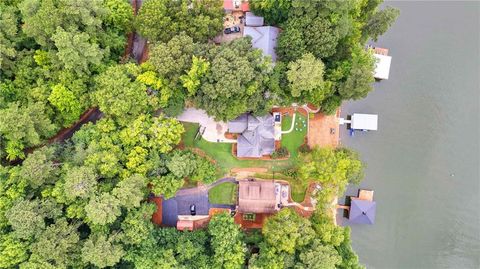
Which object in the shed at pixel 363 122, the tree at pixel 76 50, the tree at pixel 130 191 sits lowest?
the tree at pixel 130 191

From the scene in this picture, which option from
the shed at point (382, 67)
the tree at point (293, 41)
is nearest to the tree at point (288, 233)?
the tree at point (293, 41)

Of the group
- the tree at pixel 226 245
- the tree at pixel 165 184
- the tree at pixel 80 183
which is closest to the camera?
the tree at pixel 80 183

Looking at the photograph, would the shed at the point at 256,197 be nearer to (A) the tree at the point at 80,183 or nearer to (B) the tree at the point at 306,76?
(B) the tree at the point at 306,76

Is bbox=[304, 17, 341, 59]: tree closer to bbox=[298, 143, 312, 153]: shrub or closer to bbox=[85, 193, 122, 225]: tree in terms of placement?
bbox=[298, 143, 312, 153]: shrub

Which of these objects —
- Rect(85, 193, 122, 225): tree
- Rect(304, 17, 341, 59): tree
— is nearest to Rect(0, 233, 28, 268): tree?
Rect(85, 193, 122, 225): tree

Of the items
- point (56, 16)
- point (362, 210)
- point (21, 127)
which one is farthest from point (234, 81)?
point (362, 210)

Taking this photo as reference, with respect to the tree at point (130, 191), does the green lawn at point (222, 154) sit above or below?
above

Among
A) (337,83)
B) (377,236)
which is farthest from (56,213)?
(377,236)
